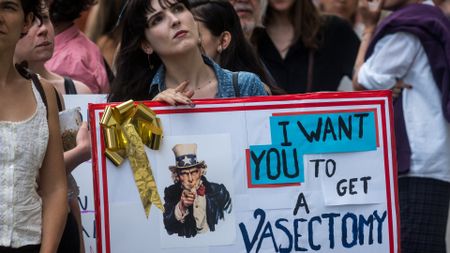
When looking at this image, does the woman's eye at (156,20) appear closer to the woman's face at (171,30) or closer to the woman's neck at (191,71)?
the woman's face at (171,30)

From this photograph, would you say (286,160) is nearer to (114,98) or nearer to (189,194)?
(189,194)

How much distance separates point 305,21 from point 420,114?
1.53 meters

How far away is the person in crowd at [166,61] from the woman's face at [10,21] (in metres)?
0.98

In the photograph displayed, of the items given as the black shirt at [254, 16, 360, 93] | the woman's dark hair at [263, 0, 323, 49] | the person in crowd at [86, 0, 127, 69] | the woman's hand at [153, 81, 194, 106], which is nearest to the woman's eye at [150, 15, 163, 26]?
the woman's hand at [153, 81, 194, 106]

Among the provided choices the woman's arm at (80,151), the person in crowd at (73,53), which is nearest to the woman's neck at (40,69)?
the person in crowd at (73,53)

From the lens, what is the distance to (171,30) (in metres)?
5.42

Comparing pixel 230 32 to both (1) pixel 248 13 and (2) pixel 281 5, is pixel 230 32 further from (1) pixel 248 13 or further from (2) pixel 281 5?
(2) pixel 281 5

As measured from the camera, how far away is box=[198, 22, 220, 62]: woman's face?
638cm

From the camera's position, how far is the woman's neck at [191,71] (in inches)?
213

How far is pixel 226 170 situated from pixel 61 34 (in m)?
2.48

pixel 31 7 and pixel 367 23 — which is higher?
pixel 367 23

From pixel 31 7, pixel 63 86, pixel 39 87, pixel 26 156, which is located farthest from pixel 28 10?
pixel 63 86

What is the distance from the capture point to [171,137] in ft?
16.1

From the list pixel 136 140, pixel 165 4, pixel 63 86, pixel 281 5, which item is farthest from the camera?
pixel 281 5
